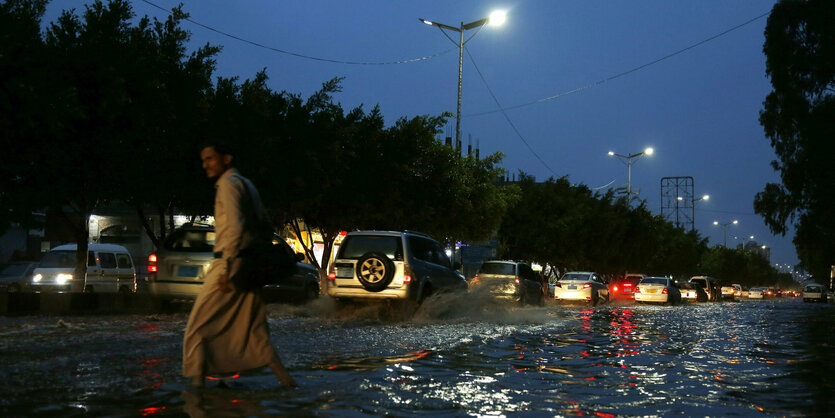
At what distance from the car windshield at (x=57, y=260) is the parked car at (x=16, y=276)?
1099 mm

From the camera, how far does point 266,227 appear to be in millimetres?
6781

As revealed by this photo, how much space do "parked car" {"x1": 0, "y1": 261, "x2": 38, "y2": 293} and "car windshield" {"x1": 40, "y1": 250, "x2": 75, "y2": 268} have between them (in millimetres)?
1099

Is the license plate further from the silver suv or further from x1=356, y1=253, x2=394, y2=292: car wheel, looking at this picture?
x1=356, y1=253, x2=394, y2=292: car wheel

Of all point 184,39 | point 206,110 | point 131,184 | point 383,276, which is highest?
point 184,39

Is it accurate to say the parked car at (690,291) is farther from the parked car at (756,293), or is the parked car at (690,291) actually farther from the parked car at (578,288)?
the parked car at (756,293)

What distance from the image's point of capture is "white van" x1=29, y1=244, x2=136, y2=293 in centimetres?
2695

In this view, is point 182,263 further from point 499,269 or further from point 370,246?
point 499,269

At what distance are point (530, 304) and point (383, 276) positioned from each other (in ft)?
47.7

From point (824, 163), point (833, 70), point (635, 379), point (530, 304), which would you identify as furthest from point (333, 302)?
point (833, 70)

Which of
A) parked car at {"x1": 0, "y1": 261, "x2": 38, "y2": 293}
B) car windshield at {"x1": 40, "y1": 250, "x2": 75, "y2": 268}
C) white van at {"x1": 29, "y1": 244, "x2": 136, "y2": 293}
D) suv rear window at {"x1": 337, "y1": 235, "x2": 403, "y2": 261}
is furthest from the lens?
parked car at {"x1": 0, "y1": 261, "x2": 38, "y2": 293}

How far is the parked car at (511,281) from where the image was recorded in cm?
2906

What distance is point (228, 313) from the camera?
6551 millimetres

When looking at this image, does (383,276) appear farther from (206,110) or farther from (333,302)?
(206,110)

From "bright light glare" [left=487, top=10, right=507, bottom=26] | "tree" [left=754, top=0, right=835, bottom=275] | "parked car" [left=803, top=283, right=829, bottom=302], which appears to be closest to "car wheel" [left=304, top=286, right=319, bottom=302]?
"bright light glare" [left=487, top=10, right=507, bottom=26]
